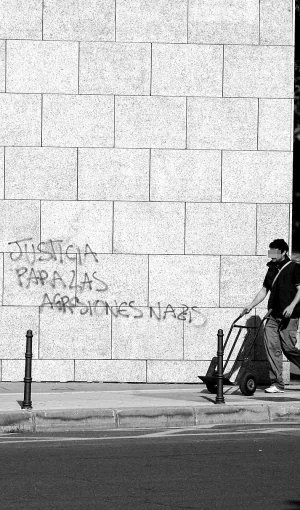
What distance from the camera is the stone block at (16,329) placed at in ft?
52.0

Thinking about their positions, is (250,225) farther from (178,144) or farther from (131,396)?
(131,396)

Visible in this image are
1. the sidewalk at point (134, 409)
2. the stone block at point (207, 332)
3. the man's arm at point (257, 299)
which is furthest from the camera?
the stone block at point (207, 332)

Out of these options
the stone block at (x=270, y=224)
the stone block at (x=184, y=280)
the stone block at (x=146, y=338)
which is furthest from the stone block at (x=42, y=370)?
the stone block at (x=270, y=224)

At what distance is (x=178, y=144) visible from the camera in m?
16.1

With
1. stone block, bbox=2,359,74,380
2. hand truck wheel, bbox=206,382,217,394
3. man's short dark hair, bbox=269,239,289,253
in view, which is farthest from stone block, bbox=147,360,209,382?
man's short dark hair, bbox=269,239,289,253

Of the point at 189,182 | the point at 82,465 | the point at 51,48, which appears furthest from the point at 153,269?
the point at 82,465

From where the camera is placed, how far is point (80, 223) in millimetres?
15961

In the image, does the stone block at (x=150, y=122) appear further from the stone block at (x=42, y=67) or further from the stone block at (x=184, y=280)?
the stone block at (x=184, y=280)

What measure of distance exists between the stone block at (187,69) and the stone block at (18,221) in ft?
7.65

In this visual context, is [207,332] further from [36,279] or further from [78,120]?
[78,120]

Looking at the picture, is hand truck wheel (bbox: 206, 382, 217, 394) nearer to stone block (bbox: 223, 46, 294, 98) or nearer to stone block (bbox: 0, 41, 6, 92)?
stone block (bbox: 223, 46, 294, 98)

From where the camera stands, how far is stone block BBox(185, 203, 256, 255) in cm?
1608

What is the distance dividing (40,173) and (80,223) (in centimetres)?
84

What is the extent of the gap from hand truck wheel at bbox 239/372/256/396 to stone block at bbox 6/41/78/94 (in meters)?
4.48
